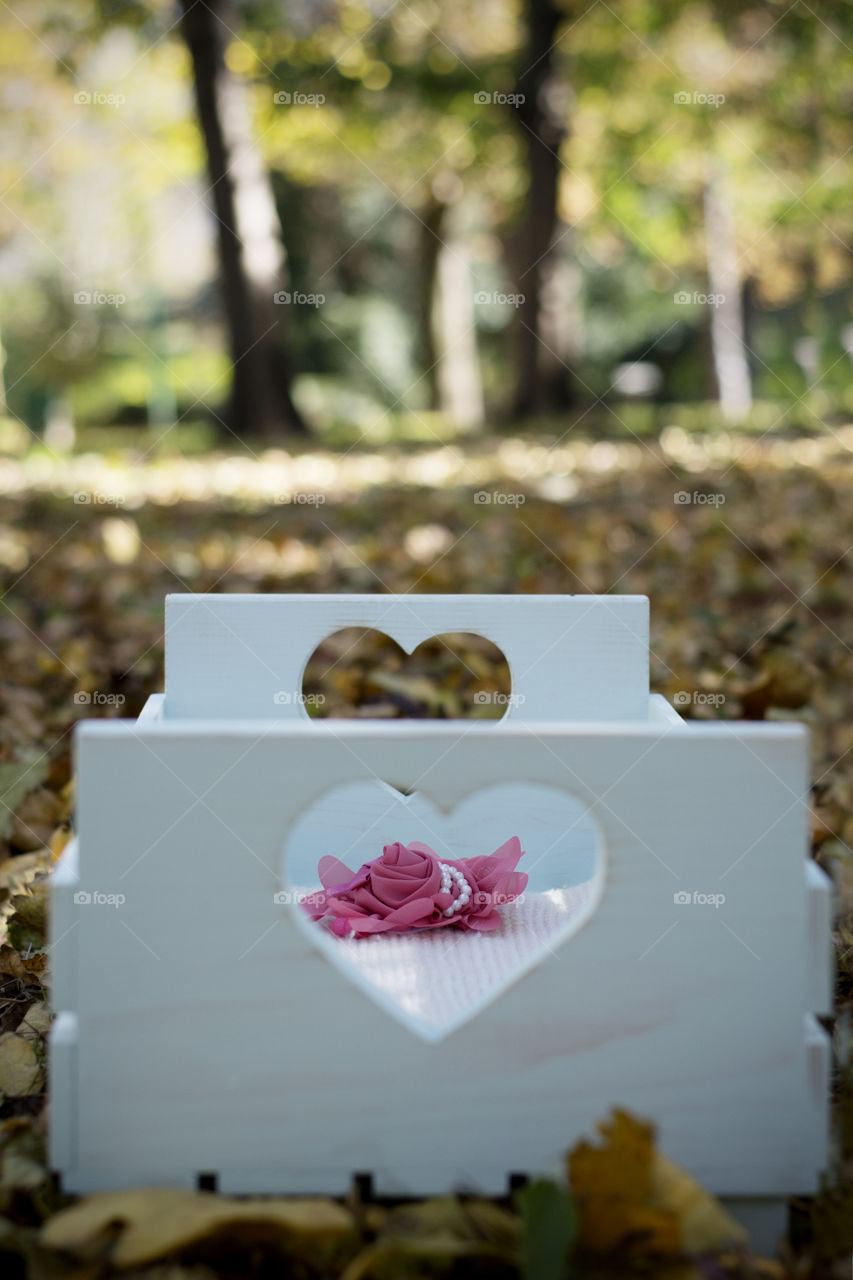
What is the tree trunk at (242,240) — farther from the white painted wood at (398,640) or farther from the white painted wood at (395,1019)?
the white painted wood at (395,1019)

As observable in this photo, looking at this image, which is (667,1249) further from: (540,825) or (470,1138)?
(540,825)

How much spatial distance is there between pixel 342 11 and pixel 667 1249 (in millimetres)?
10598

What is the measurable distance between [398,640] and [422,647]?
1.49m

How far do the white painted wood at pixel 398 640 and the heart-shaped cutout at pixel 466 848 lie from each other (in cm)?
16

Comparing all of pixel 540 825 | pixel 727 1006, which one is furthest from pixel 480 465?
pixel 727 1006

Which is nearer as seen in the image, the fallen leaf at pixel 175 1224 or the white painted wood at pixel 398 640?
the fallen leaf at pixel 175 1224

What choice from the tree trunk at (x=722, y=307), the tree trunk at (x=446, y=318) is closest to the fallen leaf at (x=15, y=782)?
the tree trunk at (x=722, y=307)

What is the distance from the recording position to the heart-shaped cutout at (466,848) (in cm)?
171

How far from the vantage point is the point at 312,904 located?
1818mm

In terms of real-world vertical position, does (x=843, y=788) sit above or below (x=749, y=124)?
below

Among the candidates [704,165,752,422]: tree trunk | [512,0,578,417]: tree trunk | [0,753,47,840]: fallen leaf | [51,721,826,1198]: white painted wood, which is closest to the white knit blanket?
[51,721,826,1198]: white painted wood

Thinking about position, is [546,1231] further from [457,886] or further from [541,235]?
[541,235]

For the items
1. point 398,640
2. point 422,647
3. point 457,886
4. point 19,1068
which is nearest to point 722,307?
point 422,647

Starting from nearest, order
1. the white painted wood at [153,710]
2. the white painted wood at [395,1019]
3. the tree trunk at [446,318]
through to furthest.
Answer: the white painted wood at [395,1019] < the white painted wood at [153,710] < the tree trunk at [446,318]
